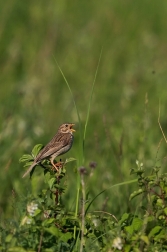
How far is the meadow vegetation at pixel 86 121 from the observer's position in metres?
4.80

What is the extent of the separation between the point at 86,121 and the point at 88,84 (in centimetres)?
745

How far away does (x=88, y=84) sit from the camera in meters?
12.6

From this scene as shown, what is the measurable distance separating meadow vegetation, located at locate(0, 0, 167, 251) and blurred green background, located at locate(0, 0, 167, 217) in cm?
2

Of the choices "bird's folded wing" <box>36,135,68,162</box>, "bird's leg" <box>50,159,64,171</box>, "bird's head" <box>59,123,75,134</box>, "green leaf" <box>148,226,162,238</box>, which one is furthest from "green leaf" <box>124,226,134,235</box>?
"bird's head" <box>59,123,75,134</box>

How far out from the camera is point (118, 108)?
10891mm

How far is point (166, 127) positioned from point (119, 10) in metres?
6.49

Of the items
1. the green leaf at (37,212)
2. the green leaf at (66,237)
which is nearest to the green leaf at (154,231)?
the green leaf at (66,237)

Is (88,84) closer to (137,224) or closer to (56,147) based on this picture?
(56,147)

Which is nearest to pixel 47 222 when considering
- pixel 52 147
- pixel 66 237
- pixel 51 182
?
pixel 66 237

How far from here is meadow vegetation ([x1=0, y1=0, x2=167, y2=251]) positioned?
4.80 m

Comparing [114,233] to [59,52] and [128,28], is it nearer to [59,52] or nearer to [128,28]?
[59,52]

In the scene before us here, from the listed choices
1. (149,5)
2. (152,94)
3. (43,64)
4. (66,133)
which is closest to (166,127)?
(152,94)

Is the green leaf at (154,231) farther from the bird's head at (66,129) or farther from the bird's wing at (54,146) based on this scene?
the bird's head at (66,129)

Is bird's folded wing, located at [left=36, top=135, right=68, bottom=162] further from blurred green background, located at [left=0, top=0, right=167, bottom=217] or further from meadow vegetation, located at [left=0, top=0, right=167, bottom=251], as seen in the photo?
blurred green background, located at [left=0, top=0, right=167, bottom=217]
